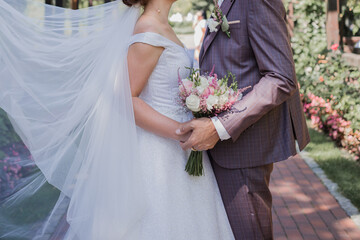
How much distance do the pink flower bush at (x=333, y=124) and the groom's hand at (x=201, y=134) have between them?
435 centimetres

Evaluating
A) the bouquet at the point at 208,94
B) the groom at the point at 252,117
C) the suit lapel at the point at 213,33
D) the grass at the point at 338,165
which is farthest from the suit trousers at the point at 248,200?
the grass at the point at 338,165

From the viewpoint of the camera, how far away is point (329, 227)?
464cm

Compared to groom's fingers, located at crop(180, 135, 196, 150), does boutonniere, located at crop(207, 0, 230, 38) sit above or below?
above

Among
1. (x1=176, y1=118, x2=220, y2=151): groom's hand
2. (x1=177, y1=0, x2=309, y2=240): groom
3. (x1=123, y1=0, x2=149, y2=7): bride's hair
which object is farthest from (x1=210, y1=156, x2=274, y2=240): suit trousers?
(x1=123, y1=0, x2=149, y2=7): bride's hair

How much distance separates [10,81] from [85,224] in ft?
2.58

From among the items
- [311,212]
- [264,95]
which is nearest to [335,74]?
[311,212]

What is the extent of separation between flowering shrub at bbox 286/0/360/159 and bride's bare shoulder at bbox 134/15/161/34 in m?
4.44

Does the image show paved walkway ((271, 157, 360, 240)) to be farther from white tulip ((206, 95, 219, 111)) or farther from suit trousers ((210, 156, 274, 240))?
white tulip ((206, 95, 219, 111))

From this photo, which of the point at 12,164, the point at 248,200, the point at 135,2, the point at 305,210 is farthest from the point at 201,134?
→ the point at 305,210

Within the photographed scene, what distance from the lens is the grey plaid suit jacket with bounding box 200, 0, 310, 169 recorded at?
7.75ft

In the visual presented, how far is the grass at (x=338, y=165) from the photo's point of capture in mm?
5473

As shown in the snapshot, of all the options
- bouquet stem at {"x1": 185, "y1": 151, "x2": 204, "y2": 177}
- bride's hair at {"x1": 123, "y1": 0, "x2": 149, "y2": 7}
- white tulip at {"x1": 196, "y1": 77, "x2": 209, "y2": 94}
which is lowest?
bouquet stem at {"x1": 185, "y1": 151, "x2": 204, "y2": 177}

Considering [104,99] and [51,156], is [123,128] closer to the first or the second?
[104,99]

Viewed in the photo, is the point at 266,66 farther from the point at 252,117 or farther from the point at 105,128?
the point at 105,128
